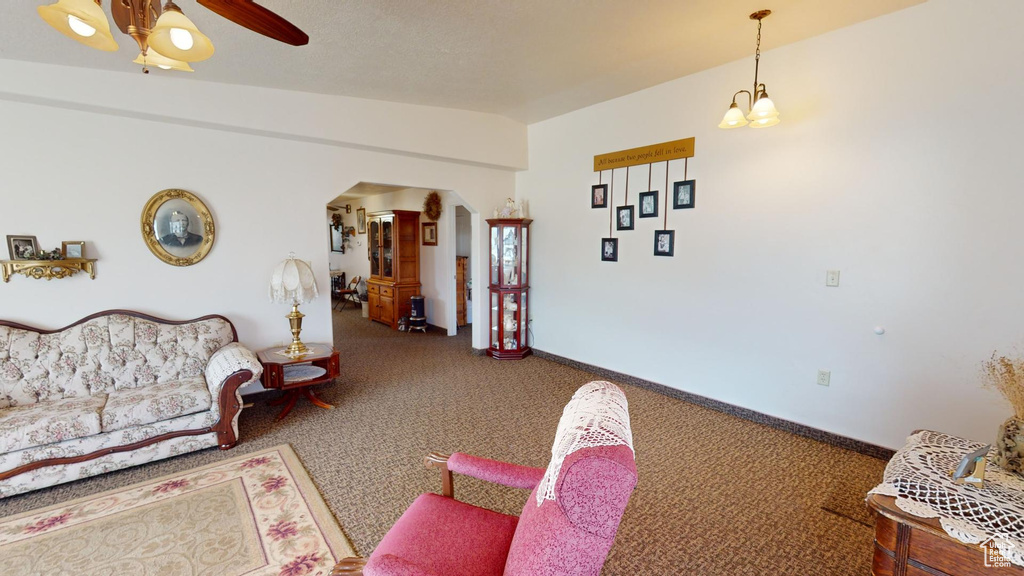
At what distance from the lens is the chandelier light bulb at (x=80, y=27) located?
55.9 inches

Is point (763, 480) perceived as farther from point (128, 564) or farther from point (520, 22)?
point (128, 564)

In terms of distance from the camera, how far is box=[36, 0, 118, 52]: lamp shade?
1.35 meters

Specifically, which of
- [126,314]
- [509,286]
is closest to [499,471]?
[126,314]

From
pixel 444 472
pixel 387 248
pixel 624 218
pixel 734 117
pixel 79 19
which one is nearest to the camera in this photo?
pixel 79 19

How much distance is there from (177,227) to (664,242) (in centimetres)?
424

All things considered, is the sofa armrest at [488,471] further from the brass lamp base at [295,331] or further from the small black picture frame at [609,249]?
the small black picture frame at [609,249]

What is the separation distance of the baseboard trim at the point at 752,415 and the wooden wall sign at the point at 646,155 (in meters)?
2.17

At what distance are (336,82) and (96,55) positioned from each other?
59.2 inches

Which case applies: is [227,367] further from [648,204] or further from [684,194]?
[684,194]

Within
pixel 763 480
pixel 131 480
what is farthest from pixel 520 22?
pixel 131 480

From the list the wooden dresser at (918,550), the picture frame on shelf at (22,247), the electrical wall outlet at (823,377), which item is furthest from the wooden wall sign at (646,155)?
the picture frame on shelf at (22,247)

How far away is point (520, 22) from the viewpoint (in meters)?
2.73

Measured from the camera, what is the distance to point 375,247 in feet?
25.4

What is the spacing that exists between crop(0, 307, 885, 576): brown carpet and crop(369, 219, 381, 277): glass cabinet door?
3383 millimetres
